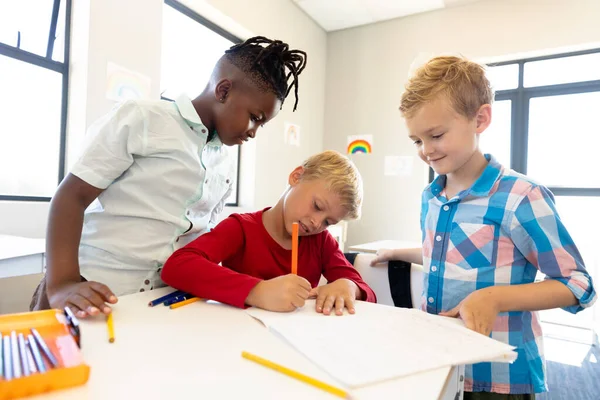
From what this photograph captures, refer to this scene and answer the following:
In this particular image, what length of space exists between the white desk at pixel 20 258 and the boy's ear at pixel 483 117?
1304mm

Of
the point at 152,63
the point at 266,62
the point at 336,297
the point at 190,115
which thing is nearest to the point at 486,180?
the point at 336,297

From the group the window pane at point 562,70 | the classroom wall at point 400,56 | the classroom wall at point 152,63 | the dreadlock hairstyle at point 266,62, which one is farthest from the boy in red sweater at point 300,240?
the window pane at point 562,70

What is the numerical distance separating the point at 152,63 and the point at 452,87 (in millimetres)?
1908

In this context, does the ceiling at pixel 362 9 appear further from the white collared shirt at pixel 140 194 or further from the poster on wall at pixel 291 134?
the white collared shirt at pixel 140 194

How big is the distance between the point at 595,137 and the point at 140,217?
3.56 m

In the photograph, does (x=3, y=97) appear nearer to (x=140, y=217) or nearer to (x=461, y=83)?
(x=140, y=217)

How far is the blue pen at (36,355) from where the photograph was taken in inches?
14.1

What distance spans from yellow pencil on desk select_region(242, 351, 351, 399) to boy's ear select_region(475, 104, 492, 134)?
2.18ft

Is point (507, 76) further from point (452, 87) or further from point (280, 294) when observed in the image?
point (280, 294)

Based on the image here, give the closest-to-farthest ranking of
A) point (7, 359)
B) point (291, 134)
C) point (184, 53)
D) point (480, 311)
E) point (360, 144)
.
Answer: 1. point (7, 359)
2. point (480, 311)
3. point (184, 53)
4. point (291, 134)
5. point (360, 144)

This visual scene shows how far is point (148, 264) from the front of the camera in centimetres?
90

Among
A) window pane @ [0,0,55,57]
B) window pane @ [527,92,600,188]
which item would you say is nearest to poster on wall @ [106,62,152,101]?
window pane @ [0,0,55,57]

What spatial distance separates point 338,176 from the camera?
3.23 ft

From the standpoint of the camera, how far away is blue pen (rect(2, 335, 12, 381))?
34cm
